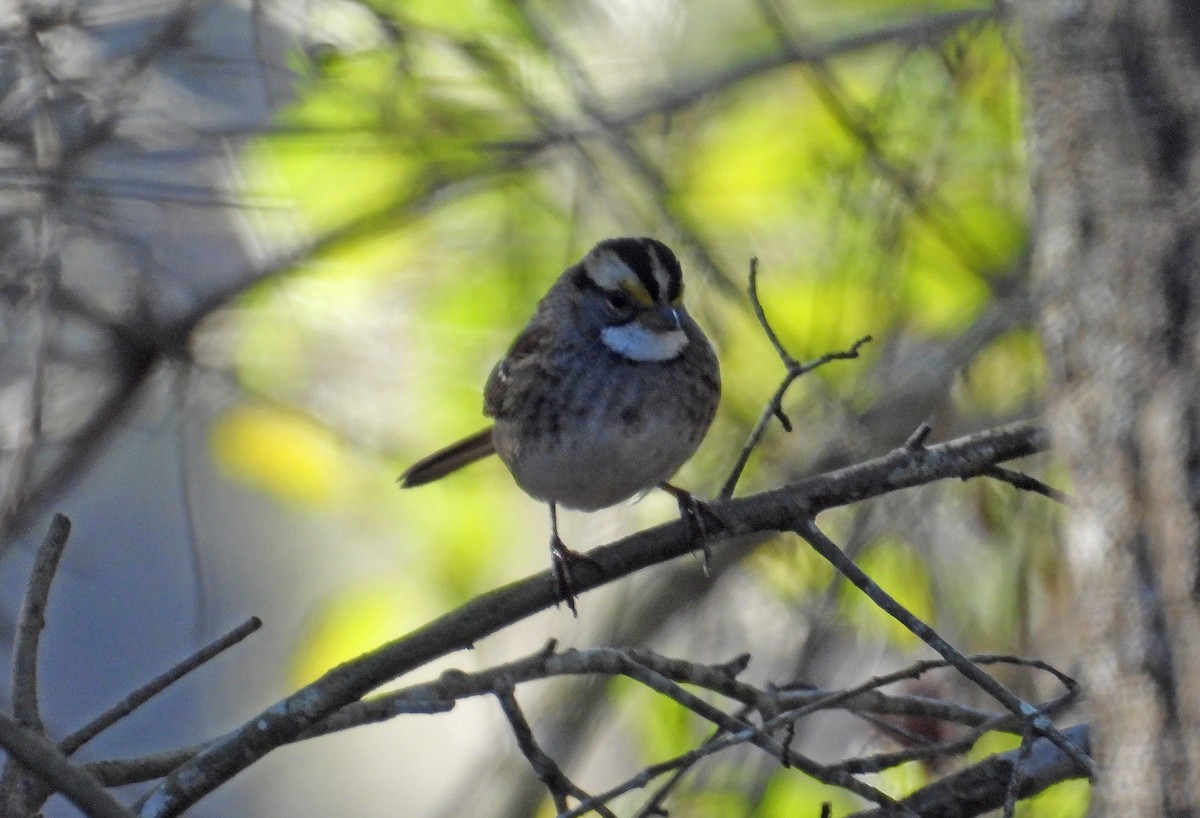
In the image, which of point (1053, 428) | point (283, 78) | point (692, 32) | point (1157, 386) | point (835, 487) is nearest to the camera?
point (1157, 386)

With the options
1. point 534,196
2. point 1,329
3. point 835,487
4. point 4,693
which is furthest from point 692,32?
Result: point 4,693

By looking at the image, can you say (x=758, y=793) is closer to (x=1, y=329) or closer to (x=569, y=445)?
(x=569, y=445)

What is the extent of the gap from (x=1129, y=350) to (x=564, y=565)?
158 centimetres

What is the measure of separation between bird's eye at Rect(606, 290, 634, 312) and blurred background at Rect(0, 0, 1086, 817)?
478mm

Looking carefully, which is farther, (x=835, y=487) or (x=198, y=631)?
(x=198, y=631)

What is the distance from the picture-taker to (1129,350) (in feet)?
7.63

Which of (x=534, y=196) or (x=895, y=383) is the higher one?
(x=534, y=196)

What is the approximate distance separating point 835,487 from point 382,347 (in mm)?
2391

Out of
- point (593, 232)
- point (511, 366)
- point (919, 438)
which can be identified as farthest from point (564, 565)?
point (593, 232)

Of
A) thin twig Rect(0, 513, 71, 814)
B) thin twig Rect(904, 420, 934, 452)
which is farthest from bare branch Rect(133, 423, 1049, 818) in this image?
thin twig Rect(0, 513, 71, 814)

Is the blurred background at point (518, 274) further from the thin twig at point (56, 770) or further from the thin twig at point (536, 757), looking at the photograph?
the thin twig at point (56, 770)

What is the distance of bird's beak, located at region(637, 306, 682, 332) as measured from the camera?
400 cm

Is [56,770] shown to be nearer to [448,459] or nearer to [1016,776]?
[1016,776]

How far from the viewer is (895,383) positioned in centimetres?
423
